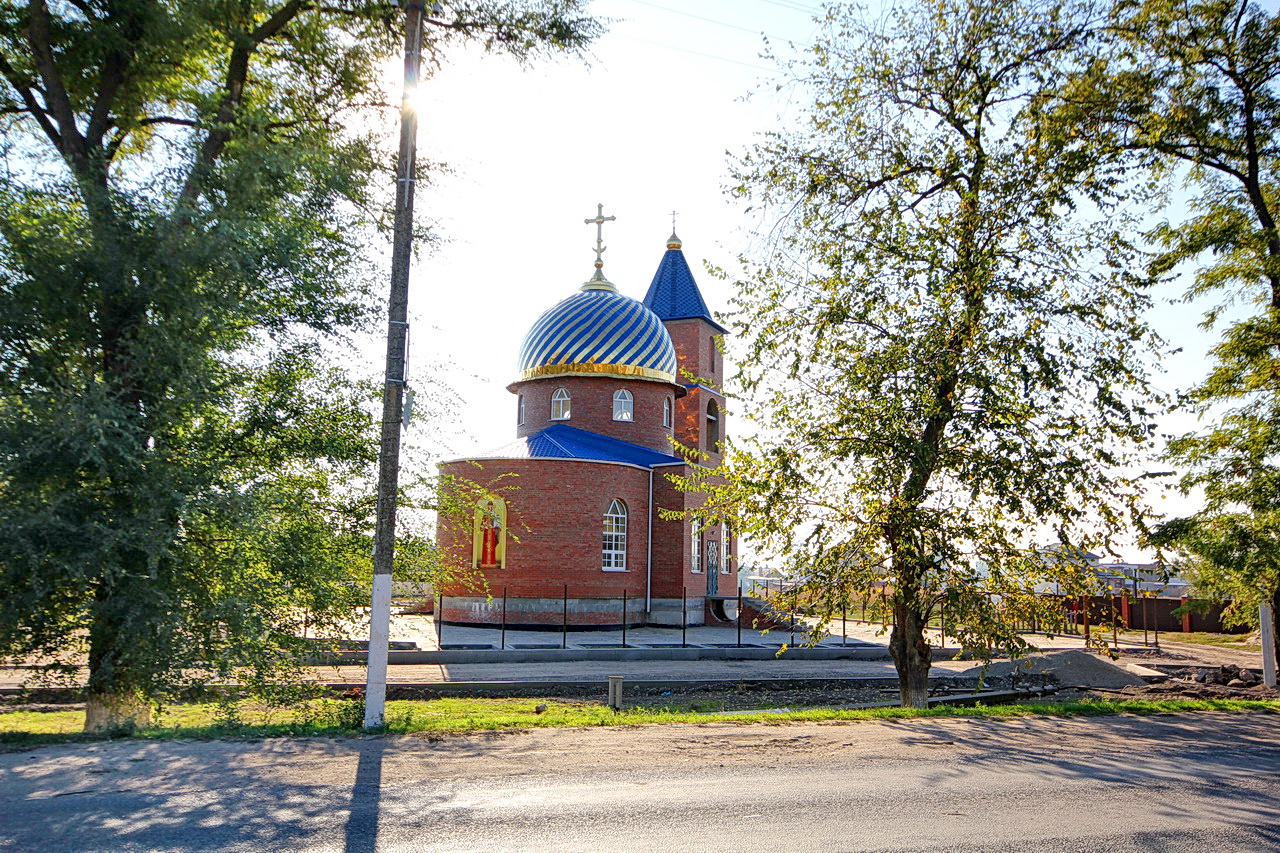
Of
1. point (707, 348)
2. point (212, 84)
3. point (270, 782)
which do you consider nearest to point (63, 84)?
point (212, 84)

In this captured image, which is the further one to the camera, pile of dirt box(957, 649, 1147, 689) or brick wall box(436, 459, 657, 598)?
brick wall box(436, 459, 657, 598)

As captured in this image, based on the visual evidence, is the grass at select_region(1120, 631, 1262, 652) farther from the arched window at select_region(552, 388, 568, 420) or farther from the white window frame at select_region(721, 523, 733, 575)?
the arched window at select_region(552, 388, 568, 420)

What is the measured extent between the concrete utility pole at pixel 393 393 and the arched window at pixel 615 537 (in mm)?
17900

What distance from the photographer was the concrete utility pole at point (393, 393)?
8750 millimetres

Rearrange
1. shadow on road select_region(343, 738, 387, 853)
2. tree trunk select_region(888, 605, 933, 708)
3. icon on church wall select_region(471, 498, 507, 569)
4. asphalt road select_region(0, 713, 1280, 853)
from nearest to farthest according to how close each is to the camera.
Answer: shadow on road select_region(343, 738, 387, 853) < asphalt road select_region(0, 713, 1280, 853) < tree trunk select_region(888, 605, 933, 708) < icon on church wall select_region(471, 498, 507, 569)

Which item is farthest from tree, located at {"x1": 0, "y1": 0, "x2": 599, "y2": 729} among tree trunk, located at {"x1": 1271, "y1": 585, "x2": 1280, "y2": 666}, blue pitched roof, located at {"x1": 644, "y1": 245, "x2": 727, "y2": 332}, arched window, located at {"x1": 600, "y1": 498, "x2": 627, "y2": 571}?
blue pitched roof, located at {"x1": 644, "y1": 245, "x2": 727, "y2": 332}

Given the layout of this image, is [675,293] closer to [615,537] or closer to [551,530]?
[615,537]

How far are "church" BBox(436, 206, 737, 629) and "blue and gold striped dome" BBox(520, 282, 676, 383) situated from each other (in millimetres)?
38

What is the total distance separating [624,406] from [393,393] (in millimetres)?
21241

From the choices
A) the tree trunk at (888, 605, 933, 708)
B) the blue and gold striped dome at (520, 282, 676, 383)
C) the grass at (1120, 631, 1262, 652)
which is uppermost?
the blue and gold striped dome at (520, 282, 676, 383)

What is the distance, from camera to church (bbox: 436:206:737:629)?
25719 mm

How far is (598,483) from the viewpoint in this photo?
1045 inches

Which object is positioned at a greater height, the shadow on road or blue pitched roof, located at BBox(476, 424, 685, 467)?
blue pitched roof, located at BBox(476, 424, 685, 467)

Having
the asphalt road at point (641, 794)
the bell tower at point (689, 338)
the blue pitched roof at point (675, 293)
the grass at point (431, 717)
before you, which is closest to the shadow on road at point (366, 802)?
the asphalt road at point (641, 794)
